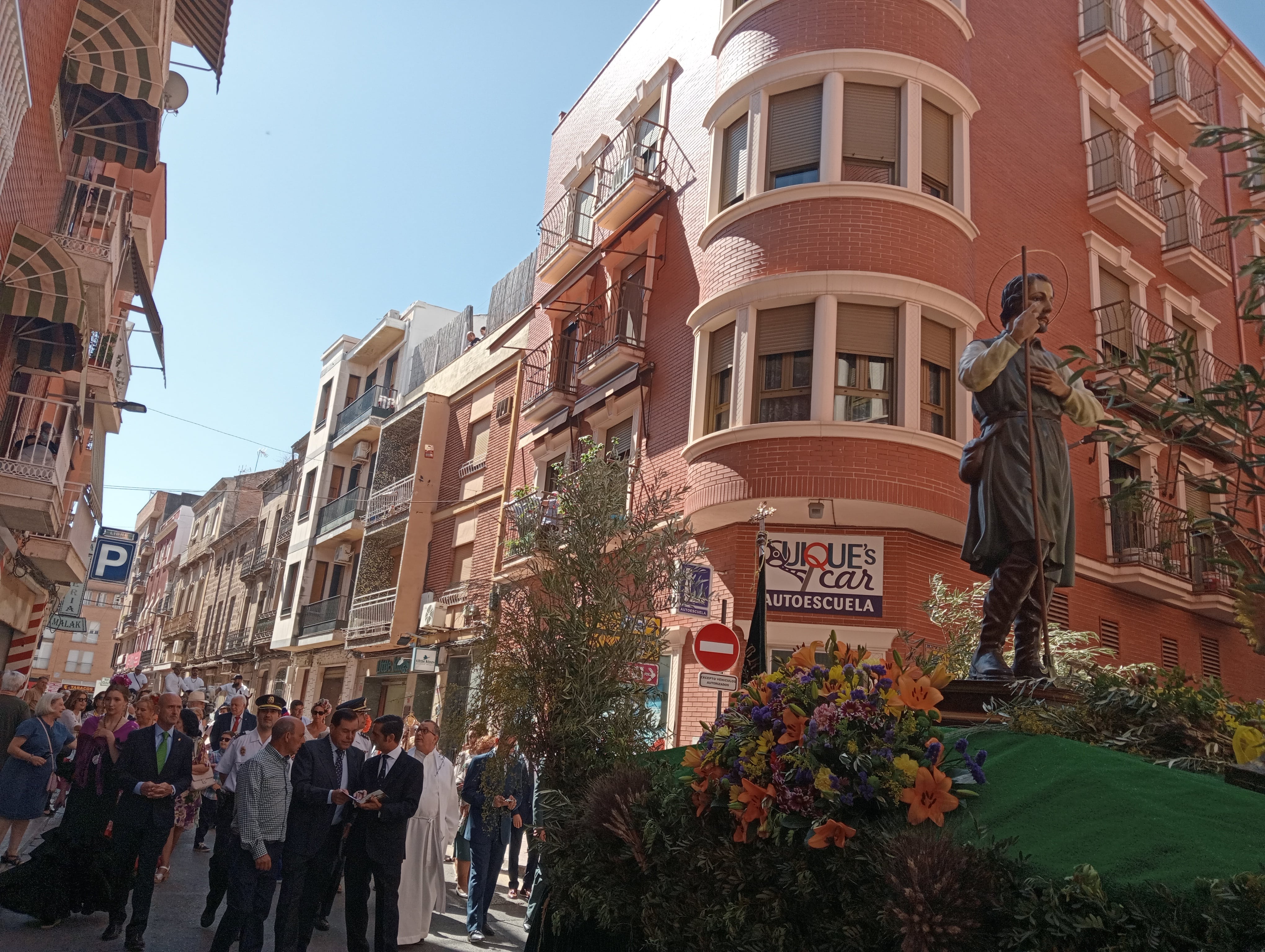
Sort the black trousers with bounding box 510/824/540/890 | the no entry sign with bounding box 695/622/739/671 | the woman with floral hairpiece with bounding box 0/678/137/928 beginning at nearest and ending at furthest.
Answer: the woman with floral hairpiece with bounding box 0/678/137/928
the black trousers with bounding box 510/824/540/890
the no entry sign with bounding box 695/622/739/671

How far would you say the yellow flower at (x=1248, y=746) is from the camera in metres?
4.54

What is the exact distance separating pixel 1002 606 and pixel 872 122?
11192 millimetres

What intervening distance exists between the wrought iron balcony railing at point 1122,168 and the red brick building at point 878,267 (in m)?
0.06

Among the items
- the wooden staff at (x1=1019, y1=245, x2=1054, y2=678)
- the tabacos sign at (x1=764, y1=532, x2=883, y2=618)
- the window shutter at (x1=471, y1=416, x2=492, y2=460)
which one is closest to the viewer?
the wooden staff at (x1=1019, y1=245, x2=1054, y2=678)

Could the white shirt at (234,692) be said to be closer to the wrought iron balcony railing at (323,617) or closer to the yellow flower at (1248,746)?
the wrought iron balcony railing at (323,617)

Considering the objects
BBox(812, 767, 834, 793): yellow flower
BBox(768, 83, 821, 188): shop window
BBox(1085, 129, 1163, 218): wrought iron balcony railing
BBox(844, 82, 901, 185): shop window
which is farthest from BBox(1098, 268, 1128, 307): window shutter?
BBox(812, 767, 834, 793): yellow flower

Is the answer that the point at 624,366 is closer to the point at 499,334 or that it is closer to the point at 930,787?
the point at 499,334

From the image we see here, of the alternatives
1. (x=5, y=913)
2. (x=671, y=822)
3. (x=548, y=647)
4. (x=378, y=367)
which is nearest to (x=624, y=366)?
(x=548, y=647)

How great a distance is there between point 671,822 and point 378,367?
3478 centimetres

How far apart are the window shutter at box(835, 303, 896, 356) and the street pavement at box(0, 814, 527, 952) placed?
856cm

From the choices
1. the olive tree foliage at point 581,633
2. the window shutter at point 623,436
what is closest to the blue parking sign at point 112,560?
the window shutter at point 623,436

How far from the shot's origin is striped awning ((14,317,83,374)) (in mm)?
14555

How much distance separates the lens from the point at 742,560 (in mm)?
14750

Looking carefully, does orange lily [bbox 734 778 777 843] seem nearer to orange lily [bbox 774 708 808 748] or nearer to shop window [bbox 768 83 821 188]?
orange lily [bbox 774 708 808 748]
